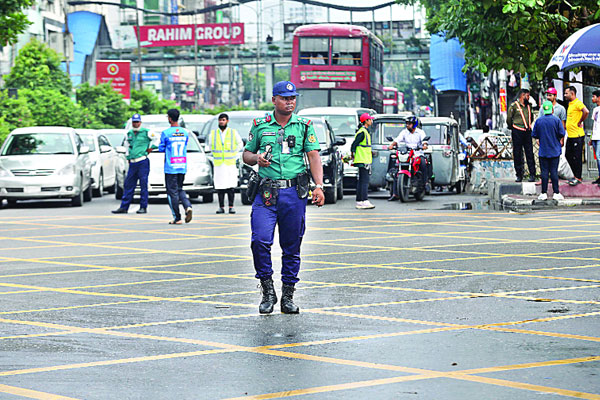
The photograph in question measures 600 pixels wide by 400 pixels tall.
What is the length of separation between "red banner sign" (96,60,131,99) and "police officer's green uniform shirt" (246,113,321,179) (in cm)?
6400

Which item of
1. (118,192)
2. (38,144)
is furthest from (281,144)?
(118,192)

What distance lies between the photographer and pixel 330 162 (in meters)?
23.6

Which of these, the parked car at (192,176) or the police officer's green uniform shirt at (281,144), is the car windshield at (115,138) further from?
the police officer's green uniform shirt at (281,144)

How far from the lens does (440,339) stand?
24.2ft

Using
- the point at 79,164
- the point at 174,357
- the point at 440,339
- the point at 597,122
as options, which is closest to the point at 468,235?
the point at 597,122

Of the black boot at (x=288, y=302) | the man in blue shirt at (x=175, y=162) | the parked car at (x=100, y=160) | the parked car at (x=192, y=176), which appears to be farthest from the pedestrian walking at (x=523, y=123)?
the black boot at (x=288, y=302)

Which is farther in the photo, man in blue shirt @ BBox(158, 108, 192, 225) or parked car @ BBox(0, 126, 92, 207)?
parked car @ BBox(0, 126, 92, 207)

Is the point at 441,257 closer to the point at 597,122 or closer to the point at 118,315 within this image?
the point at 118,315

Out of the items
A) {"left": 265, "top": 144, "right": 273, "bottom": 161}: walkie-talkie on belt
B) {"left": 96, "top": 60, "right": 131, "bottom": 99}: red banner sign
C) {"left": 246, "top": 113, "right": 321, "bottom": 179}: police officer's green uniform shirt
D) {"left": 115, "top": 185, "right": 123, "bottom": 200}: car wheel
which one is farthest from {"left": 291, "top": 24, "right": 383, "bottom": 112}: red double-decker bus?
{"left": 96, "top": 60, "right": 131, "bottom": 99}: red banner sign

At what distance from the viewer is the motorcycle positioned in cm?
2323

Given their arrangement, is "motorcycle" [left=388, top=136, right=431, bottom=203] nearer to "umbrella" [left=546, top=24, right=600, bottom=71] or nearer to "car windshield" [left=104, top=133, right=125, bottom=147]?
"umbrella" [left=546, top=24, right=600, bottom=71]

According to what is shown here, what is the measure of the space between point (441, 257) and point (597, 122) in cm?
870

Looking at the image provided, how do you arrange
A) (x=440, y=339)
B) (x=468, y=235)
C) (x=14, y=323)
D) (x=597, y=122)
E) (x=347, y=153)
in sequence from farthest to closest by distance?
(x=347, y=153) → (x=597, y=122) → (x=468, y=235) → (x=14, y=323) → (x=440, y=339)

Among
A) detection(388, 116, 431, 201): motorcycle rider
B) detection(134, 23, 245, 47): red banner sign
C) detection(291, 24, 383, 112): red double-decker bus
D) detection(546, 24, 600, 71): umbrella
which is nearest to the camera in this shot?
detection(546, 24, 600, 71): umbrella
